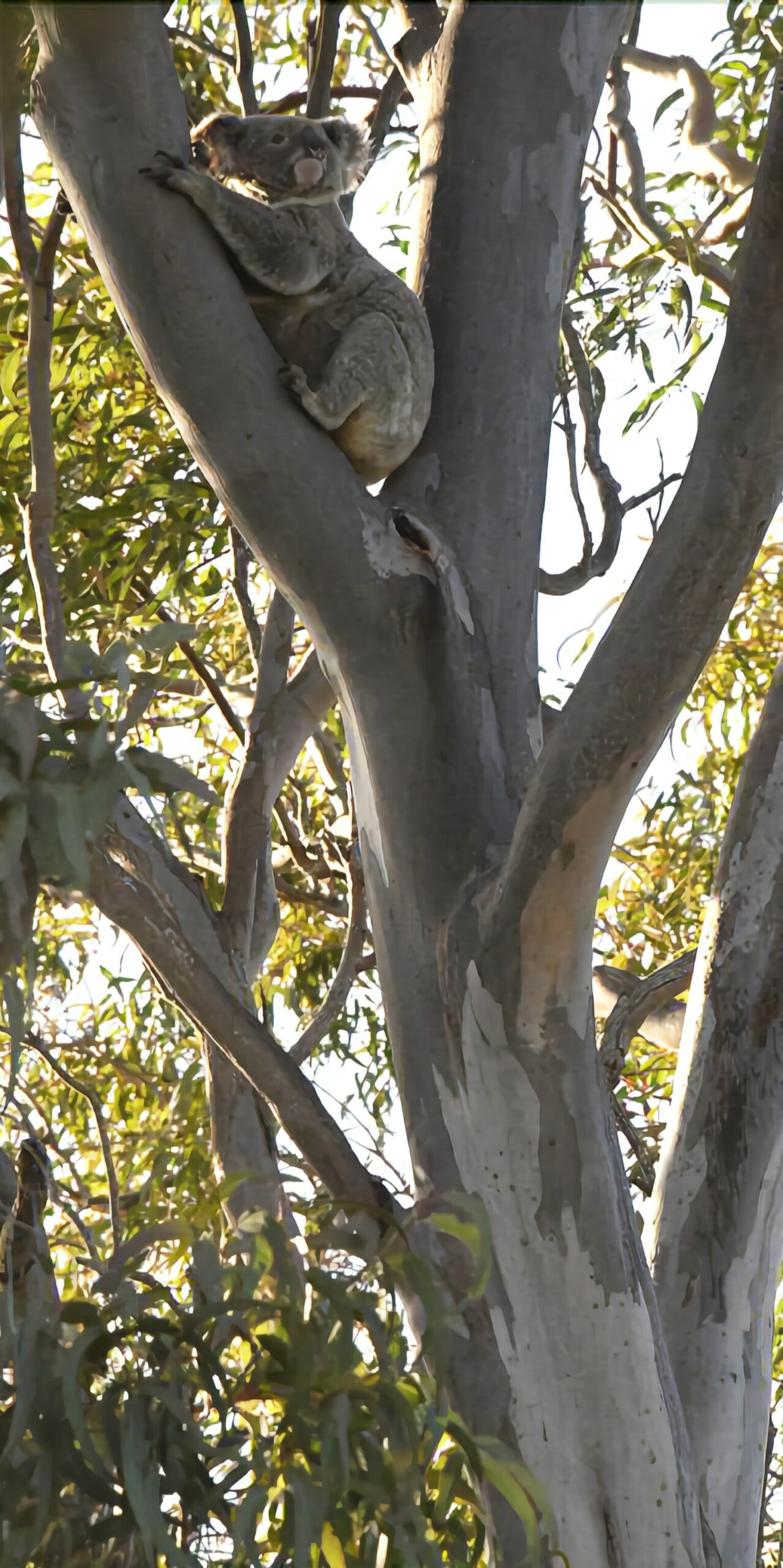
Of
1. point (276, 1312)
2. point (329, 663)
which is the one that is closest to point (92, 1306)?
point (276, 1312)

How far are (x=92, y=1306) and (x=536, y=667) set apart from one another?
29.0 inches

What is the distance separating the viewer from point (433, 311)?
1547 mm

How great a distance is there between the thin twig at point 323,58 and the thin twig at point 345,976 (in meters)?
1.02

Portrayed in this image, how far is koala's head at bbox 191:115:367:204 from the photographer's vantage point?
1.73 meters

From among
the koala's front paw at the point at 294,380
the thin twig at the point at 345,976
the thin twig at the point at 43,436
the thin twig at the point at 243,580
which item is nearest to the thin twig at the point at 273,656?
the thin twig at the point at 243,580

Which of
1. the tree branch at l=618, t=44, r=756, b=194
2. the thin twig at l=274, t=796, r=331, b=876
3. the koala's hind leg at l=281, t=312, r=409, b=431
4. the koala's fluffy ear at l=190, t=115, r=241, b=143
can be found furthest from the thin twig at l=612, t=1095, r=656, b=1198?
the tree branch at l=618, t=44, r=756, b=194

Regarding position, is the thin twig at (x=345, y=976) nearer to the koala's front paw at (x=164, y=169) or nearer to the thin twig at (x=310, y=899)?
the thin twig at (x=310, y=899)

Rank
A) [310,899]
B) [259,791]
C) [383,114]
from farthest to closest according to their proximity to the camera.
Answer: [310,899], [383,114], [259,791]

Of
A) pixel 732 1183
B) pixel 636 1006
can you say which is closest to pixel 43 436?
pixel 636 1006

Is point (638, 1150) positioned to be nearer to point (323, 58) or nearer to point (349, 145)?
point (349, 145)

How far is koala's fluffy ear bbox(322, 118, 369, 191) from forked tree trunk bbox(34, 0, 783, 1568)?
49 cm

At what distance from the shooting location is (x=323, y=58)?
74.8 inches

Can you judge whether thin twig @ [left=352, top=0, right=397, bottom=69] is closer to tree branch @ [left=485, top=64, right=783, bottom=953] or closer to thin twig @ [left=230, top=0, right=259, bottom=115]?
thin twig @ [left=230, top=0, right=259, bottom=115]

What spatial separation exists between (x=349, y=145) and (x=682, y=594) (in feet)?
3.26
